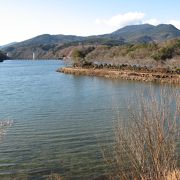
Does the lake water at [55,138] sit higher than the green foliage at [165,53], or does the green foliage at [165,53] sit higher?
the green foliage at [165,53]

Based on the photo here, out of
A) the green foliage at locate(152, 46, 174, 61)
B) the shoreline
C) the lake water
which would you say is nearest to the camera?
the lake water

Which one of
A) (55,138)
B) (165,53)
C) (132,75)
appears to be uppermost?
(165,53)

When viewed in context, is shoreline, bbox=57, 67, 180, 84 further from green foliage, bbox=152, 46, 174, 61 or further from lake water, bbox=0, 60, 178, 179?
lake water, bbox=0, 60, 178, 179

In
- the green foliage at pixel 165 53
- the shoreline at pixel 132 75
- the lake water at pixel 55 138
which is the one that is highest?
the green foliage at pixel 165 53

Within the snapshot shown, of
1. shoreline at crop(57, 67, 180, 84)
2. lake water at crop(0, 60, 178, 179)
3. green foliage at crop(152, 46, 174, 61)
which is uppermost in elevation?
green foliage at crop(152, 46, 174, 61)

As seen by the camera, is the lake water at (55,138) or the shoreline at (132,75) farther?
the shoreline at (132,75)

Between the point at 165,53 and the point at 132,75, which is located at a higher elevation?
the point at 165,53

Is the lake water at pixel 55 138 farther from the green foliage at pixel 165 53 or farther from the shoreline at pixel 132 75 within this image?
the green foliage at pixel 165 53

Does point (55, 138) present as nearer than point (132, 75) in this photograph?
Yes

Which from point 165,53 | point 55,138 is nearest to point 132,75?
point 165,53

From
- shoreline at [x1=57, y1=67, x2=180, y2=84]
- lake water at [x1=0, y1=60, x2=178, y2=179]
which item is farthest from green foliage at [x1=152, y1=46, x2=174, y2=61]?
lake water at [x1=0, y1=60, x2=178, y2=179]

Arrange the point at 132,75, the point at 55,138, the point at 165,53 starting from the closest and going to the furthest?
the point at 55,138, the point at 132,75, the point at 165,53

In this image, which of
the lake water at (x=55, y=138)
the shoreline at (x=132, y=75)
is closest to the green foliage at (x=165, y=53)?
the shoreline at (x=132, y=75)

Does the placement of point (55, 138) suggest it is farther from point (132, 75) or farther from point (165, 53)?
point (165, 53)
